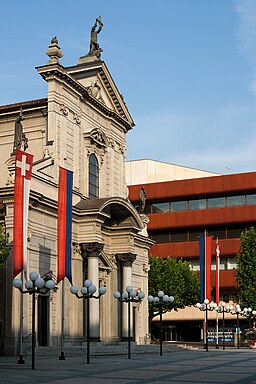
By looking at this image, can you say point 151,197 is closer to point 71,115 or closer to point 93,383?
point 71,115

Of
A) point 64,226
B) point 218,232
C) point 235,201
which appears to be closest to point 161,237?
point 218,232

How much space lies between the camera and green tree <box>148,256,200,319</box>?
84.2m

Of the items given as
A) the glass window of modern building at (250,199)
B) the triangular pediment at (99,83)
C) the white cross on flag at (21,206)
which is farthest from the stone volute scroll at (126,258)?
the glass window of modern building at (250,199)

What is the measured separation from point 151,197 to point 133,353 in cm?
5224

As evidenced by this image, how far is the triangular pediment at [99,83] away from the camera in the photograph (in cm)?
5856

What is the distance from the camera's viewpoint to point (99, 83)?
60406 mm

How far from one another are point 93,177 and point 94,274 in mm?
9309

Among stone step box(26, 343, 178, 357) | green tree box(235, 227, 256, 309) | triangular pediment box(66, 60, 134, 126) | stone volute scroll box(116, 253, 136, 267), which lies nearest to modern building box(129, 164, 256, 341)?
green tree box(235, 227, 256, 309)

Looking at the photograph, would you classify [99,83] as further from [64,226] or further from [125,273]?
[64,226]

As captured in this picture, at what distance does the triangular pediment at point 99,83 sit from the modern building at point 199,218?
3791 centimetres

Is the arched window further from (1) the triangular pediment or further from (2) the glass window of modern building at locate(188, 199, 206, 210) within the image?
(2) the glass window of modern building at locate(188, 199, 206, 210)

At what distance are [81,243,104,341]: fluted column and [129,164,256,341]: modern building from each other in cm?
4422

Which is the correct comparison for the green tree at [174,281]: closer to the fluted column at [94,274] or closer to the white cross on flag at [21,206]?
the fluted column at [94,274]

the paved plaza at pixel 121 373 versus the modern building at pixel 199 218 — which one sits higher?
the modern building at pixel 199 218
